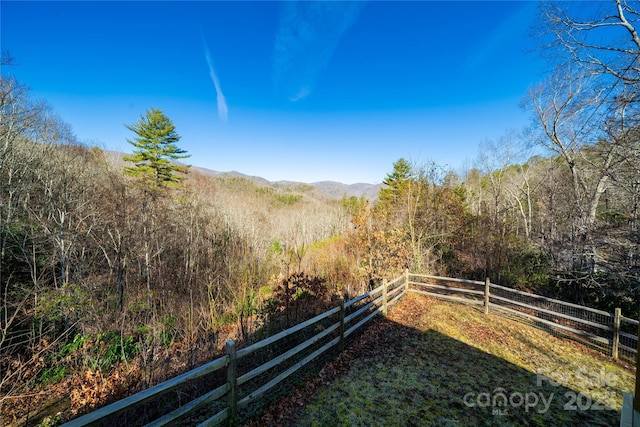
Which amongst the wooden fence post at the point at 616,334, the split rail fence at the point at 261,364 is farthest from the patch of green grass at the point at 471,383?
the split rail fence at the point at 261,364

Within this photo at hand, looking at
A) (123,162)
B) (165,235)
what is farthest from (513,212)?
(123,162)

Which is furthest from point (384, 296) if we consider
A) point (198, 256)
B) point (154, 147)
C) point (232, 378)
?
point (154, 147)

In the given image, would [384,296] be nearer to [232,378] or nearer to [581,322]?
[581,322]

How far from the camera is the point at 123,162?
2328 centimetres

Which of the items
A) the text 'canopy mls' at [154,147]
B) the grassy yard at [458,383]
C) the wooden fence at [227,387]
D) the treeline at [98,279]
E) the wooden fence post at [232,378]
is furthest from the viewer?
the text 'canopy mls' at [154,147]

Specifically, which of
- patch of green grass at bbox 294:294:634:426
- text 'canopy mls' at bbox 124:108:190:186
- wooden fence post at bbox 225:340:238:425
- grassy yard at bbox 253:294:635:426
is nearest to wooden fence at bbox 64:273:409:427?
wooden fence post at bbox 225:340:238:425

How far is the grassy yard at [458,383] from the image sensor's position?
12.2 ft

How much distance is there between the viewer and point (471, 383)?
4.50 meters

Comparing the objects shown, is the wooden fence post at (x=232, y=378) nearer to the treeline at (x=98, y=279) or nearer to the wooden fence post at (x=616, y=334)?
the treeline at (x=98, y=279)

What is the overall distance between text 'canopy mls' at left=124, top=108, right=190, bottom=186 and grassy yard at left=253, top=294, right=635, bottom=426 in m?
23.9

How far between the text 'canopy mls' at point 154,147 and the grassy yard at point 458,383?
2392 centimetres

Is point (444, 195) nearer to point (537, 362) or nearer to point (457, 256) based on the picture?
point (457, 256)

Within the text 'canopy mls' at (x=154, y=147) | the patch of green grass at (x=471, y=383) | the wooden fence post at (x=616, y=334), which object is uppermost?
the text 'canopy mls' at (x=154, y=147)

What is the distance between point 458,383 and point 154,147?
2770 cm
